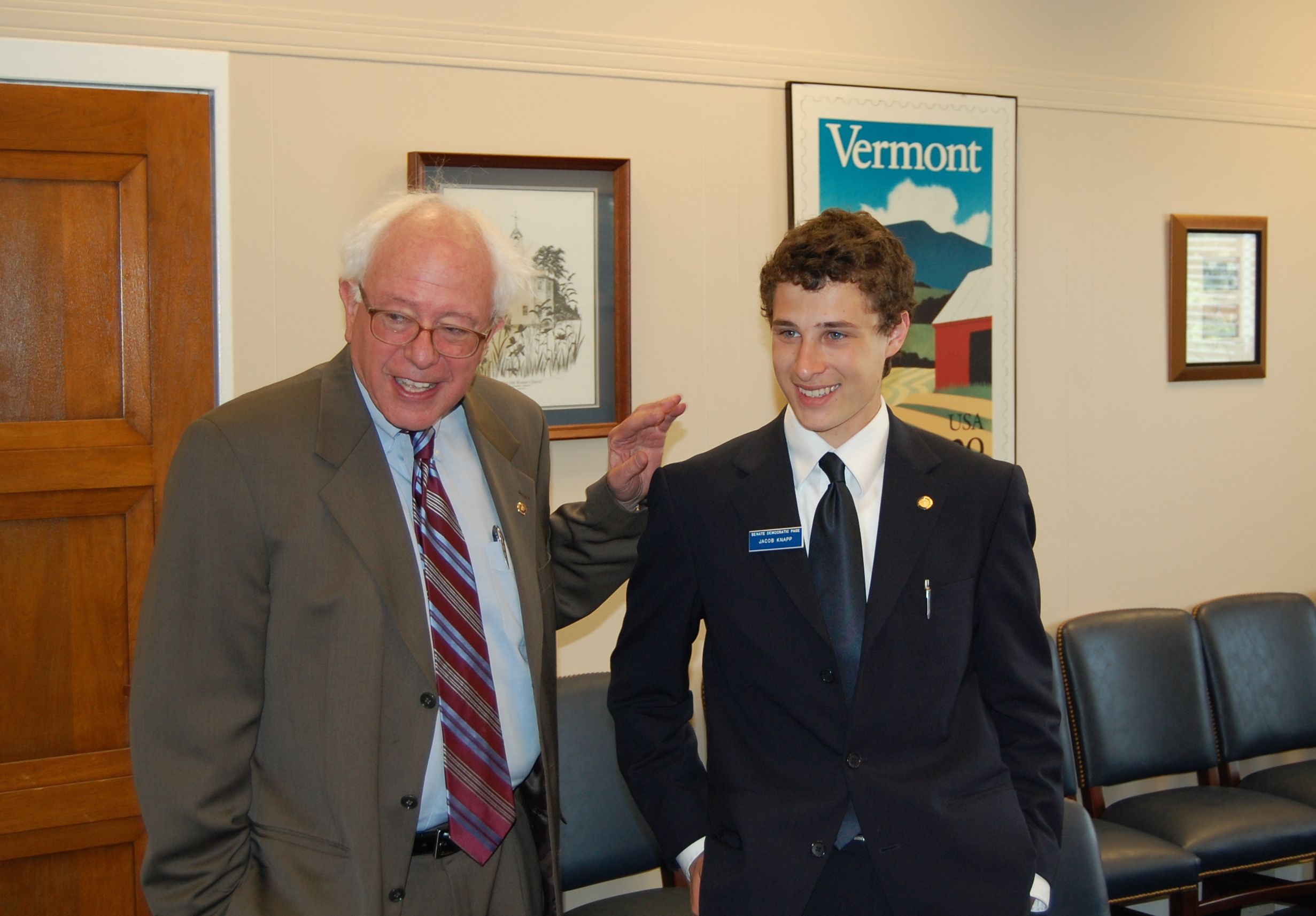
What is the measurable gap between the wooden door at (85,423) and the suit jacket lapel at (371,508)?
133 centimetres

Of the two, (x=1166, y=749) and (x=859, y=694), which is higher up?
(x=859, y=694)

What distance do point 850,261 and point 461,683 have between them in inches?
36.5

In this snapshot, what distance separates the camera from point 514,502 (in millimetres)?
1978

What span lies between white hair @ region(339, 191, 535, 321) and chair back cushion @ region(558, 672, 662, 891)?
1.32 metres

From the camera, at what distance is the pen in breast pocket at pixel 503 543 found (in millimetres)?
1911

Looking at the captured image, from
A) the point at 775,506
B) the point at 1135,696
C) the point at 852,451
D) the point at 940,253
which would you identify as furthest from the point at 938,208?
the point at 775,506

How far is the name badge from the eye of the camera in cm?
181

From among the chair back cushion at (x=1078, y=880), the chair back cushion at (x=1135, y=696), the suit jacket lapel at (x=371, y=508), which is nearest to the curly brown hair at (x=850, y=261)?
the suit jacket lapel at (x=371, y=508)

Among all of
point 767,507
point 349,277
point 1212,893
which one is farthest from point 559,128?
point 1212,893

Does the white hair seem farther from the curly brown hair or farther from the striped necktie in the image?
the curly brown hair

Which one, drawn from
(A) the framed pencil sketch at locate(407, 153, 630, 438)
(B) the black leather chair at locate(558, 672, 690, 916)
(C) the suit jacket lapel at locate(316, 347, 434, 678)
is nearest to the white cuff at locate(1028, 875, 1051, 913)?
(C) the suit jacket lapel at locate(316, 347, 434, 678)

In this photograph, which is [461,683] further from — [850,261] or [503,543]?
[850,261]

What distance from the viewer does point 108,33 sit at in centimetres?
280

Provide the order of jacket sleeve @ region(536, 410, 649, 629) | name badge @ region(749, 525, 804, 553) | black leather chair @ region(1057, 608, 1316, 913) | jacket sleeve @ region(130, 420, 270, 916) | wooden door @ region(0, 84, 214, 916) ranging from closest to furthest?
jacket sleeve @ region(130, 420, 270, 916), name badge @ region(749, 525, 804, 553), jacket sleeve @ region(536, 410, 649, 629), wooden door @ region(0, 84, 214, 916), black leather chair @ region(1057, 608, 1316, 913)
